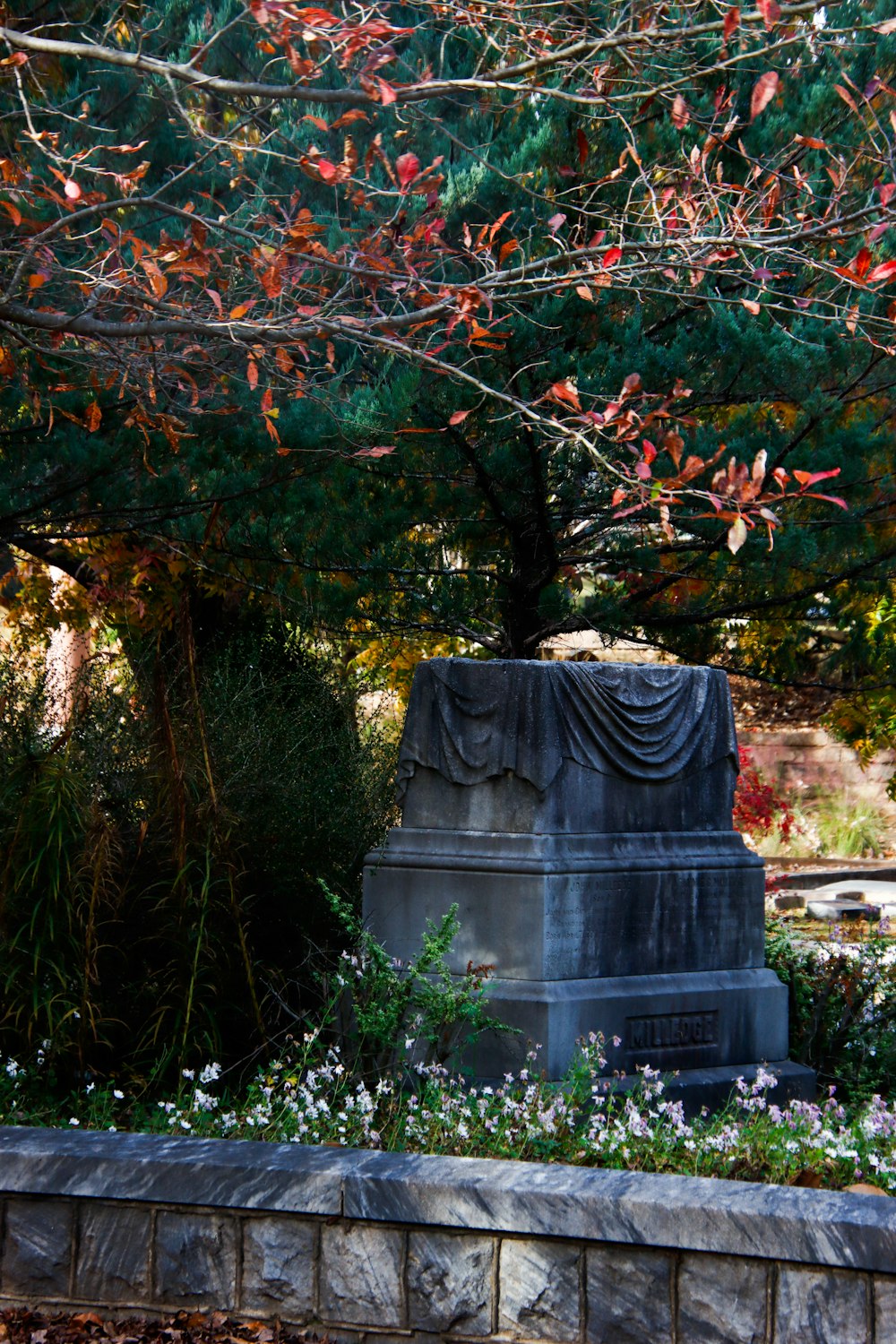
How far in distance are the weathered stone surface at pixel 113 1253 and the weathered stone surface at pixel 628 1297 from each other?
1164 millimetres

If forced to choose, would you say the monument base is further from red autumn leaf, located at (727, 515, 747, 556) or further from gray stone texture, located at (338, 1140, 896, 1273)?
red autumn leaf, located at (727, 515, 747, 556)

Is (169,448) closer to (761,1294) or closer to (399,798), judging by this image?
(399,798)

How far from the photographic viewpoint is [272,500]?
790 centimetres

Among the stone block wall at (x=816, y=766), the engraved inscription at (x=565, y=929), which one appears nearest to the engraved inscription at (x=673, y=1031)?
the engraved inscription at (x=565, y=929)

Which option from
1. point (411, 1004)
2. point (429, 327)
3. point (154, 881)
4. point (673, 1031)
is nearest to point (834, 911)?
point (429, 327)

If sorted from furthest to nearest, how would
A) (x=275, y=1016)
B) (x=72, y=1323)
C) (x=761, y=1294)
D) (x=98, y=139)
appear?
(x=98, y=139) → (x=275, y=1016) → (x=72, y=1323) → (x=761, y=1294)

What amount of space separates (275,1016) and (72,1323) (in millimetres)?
2289

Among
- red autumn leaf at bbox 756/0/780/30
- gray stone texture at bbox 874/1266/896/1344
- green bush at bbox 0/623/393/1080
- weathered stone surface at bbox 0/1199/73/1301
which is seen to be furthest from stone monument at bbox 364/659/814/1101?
red autumn leaf at bbox 756/0/780/30

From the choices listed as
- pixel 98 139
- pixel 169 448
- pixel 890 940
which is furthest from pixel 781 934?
pixel 98 139

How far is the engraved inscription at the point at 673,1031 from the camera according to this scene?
231 inches

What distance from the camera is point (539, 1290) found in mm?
3668

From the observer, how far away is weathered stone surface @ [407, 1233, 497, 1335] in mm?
3709

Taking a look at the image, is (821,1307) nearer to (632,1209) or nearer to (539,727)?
(632,1209)

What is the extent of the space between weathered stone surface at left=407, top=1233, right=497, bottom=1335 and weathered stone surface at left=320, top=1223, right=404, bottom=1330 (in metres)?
0.04
